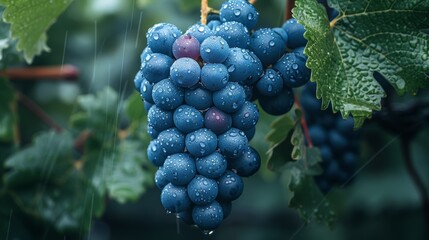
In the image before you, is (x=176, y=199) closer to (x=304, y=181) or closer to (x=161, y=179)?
(x=161, y=179)

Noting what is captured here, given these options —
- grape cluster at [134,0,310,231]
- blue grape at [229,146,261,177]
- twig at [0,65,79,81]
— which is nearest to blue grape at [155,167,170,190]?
grape cluster at [134,0,310,231]

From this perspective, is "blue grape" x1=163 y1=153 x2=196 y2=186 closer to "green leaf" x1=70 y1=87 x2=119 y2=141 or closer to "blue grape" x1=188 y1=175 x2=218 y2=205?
"blue grape" x1=188 y1=175 x2=218 y2=205

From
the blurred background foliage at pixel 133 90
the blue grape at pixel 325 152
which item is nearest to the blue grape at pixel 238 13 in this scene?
the blue grape at pixel 325 152

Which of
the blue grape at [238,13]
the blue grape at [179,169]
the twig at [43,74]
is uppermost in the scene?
the blue grape at [238,13]

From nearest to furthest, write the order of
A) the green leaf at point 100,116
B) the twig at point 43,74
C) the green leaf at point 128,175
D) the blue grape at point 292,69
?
the blue grape at point 292,69, the green leaf at point 128,175, the green leaf at point 100,116, the twig at point 43,74

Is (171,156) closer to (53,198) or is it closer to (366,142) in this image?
(53,198)

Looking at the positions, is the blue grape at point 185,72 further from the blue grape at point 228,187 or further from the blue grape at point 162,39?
the blue grape at point 228,187
